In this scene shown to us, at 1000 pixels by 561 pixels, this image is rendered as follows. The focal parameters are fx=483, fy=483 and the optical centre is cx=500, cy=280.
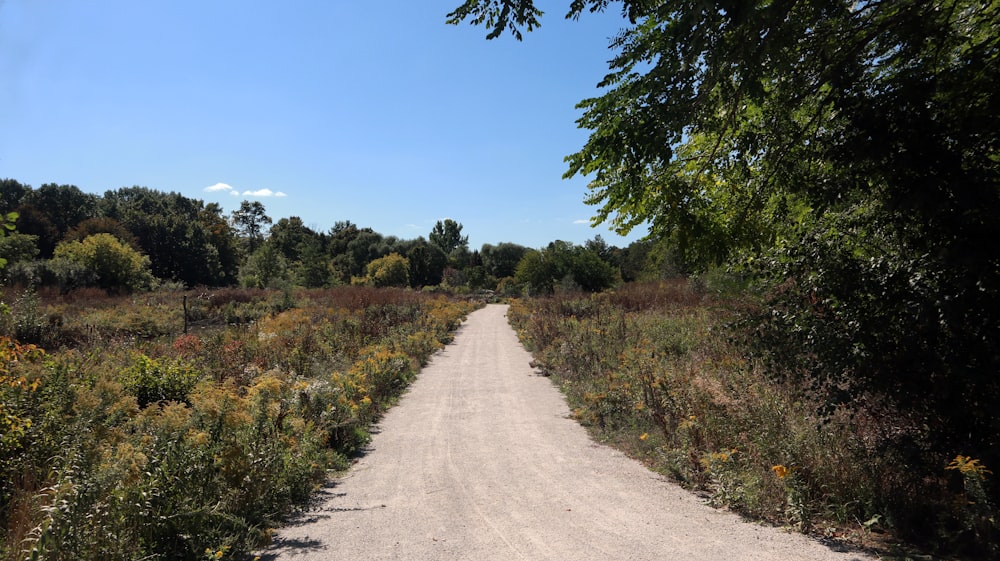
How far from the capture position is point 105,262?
117ft

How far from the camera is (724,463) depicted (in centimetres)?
518

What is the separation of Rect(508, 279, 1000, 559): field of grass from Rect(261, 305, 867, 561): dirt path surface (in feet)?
1.13

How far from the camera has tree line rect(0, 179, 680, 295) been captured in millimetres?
35281

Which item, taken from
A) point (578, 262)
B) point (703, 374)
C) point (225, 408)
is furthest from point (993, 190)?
point (578, 262)

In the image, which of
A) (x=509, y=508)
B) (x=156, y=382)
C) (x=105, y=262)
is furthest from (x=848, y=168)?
(x=105, y=262)

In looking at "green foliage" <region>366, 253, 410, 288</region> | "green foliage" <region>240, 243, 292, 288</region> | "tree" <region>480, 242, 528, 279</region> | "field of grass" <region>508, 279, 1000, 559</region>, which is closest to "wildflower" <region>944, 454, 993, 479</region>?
"field of grass" <region>508, 279, 1000, 559</region>

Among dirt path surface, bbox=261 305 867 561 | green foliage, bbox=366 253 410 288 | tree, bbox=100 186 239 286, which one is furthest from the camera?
tree, bbox=100 186 239 286

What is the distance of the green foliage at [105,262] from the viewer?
3425 cm

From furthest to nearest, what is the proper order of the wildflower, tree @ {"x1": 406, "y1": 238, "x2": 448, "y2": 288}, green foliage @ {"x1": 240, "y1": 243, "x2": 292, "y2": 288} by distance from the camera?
tree @ {"x1": 406, "y1": 238, "x2": 448, "y2": 288} < green foliage @ {"x1": 240, "y1": 243, "x2": 292, "y2": 288} < the wildflower

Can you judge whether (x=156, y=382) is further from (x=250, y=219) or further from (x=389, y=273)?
(x=250, y=219)

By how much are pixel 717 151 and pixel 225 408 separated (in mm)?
5560

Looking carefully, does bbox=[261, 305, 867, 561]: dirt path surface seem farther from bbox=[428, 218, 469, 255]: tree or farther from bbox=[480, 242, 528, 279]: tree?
bbox=[428, 218, 469, 255]: tree

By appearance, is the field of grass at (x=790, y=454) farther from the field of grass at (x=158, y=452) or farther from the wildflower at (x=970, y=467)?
the field of grass at (x=158, y=452)

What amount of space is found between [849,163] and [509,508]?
14.1ft
